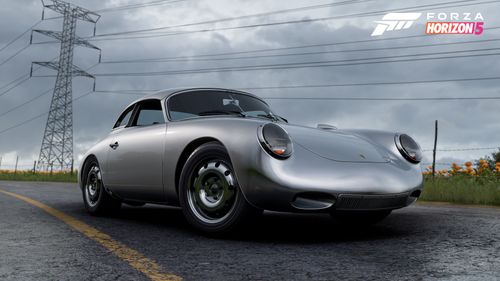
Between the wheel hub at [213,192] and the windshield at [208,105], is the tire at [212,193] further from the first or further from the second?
the windshield at [208,105]

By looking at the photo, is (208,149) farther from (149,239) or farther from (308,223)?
(308,223)

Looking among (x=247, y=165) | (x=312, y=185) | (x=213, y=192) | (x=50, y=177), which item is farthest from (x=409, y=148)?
(x=50, y=177)

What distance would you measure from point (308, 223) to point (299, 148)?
1.30m

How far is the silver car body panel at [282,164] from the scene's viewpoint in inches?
146

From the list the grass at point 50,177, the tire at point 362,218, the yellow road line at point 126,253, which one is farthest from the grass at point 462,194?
the grass at point 50,177

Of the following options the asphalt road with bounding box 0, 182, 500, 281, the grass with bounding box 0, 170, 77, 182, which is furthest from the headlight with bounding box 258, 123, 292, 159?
the grass with bounding box 0, 170, 77, 182

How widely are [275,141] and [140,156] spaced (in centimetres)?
168

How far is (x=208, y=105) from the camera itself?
510cm

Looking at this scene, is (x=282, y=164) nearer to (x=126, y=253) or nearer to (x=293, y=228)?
(x=293, y=228)

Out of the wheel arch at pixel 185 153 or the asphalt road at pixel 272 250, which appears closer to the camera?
the asphalt road at pixel 272 250

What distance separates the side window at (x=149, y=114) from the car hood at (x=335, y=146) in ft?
5.11

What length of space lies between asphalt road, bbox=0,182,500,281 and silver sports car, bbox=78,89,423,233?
0.25 meters

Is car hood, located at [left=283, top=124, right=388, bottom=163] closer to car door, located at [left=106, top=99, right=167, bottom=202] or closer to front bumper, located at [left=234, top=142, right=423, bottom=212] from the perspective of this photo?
front bumper, located at [left=234, top=142, right=423, bottom=212]

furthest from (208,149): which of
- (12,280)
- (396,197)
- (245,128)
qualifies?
(12,280)
